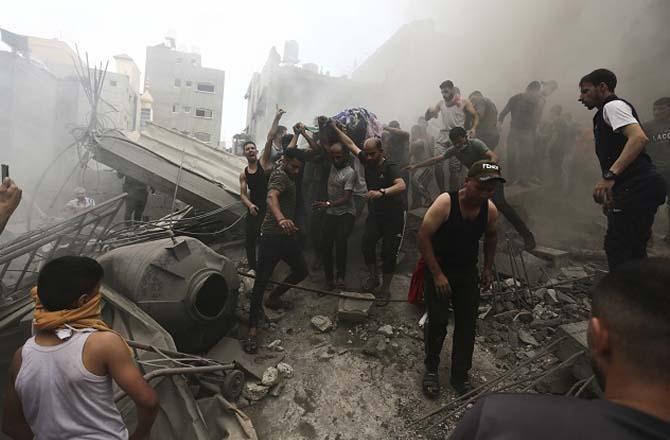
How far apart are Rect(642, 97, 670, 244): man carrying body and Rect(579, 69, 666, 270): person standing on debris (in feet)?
6.89

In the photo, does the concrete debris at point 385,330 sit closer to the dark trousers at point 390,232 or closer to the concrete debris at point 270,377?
the dark trousers at point 390,232

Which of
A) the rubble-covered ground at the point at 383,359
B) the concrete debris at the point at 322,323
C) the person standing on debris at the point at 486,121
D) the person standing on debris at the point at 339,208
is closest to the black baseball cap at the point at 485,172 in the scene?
the rubble-covered ground at the point at 383,359

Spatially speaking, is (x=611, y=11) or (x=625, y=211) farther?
(x=611, y=11)

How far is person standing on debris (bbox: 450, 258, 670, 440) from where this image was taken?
651 mm

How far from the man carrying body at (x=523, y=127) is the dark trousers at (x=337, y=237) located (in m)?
4.27

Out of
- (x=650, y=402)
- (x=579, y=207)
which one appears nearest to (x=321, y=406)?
(x=650, y=402)

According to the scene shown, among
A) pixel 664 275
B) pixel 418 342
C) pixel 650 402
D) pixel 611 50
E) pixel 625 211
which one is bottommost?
pixel 418 342

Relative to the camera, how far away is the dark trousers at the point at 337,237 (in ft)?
13.8

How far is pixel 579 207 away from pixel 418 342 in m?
5.61

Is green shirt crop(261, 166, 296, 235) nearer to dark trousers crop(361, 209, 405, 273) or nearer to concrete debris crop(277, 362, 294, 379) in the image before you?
dark trousers crop(361, 209, 405, 273)

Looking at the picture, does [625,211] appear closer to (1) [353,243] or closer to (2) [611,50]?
(1) [353,243]

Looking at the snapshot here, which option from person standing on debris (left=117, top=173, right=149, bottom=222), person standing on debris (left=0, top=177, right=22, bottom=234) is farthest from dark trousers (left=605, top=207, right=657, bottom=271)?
person standing on debris (left=117, top=173, right=149, bottom=222)

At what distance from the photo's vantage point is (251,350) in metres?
3.50

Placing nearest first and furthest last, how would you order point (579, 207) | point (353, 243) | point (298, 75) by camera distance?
point (353, 243)
point (579, 207)
point (298, 75)
